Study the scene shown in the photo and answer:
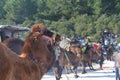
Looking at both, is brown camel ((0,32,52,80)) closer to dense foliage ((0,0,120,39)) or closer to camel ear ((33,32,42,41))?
camel ear ((33,32,42,41))

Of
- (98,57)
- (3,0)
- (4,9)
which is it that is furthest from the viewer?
(3,0)

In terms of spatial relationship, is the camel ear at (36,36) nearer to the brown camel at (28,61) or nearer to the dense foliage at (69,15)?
the brown camel at (28,61)

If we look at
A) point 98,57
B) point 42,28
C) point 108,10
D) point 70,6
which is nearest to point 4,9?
point 70,6

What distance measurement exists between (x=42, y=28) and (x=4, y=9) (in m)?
39.8

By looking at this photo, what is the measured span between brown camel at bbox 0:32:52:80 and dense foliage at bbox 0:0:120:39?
28917 mm

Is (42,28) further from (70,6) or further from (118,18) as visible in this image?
(70,6)

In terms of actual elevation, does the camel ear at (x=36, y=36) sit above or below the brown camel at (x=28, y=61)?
above

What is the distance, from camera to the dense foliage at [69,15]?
35.0 m

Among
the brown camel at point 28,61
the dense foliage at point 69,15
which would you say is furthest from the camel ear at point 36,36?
the dense foliage at point 69,15

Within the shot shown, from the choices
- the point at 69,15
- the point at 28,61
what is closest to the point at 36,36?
the point at 28,61

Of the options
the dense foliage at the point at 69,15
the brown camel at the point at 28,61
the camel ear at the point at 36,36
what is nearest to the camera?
the brown camel at the point at 28,61

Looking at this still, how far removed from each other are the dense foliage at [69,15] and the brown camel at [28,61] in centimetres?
2892

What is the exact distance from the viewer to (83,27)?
1393 inches

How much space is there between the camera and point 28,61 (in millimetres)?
4230
